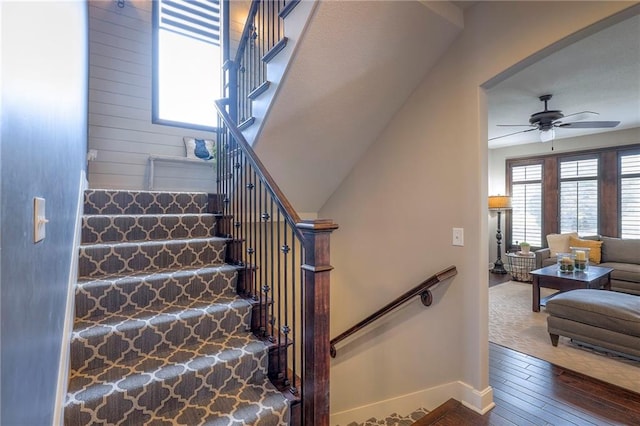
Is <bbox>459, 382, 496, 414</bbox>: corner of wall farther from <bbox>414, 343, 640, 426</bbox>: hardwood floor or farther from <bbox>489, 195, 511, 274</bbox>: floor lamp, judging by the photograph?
<bbox>489, 195, 511, 274</bbox>: floor lamp

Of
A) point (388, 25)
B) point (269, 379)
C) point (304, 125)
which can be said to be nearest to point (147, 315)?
point (269, 379)

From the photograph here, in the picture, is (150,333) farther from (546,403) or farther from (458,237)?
(546,403)

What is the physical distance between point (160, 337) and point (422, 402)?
2.05 metres

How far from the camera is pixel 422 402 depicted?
2525 millimetres

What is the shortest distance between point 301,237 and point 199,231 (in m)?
1.43

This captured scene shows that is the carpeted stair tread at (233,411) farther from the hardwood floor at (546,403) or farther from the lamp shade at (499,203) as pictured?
the lamp shade at (499,203)

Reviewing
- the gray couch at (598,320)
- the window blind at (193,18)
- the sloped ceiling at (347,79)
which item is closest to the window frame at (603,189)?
the gray couch at (598,320)

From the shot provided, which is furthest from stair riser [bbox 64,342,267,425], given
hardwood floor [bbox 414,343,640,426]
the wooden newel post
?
hardwood floor [bbox 414,343,640,426]

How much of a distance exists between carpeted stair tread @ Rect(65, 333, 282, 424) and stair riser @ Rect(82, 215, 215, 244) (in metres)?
1.05

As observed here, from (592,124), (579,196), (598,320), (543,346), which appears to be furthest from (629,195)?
(543,346)

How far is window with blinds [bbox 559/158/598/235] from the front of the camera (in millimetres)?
5930

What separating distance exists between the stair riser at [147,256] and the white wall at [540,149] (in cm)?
668

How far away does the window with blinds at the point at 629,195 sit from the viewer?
543 cm

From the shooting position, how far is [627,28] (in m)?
2.60
